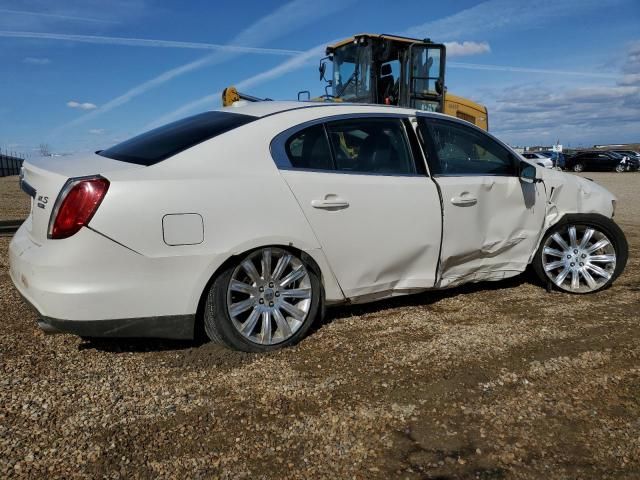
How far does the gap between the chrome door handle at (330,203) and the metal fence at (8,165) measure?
4103 cm

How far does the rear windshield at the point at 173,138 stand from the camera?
3.50 m

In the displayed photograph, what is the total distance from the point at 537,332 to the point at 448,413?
150 centimetres

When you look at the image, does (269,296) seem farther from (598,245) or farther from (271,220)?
(598,245)

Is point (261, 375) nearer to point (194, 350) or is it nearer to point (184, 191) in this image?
point (194, 350)

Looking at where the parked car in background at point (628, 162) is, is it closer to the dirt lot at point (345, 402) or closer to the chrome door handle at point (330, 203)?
the dirt lot at point (345, 402)

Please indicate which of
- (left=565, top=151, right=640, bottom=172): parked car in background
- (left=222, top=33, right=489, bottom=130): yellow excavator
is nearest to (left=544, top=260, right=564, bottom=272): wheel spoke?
(left=222, top=33, right=489, bottom=130): yellow excavator

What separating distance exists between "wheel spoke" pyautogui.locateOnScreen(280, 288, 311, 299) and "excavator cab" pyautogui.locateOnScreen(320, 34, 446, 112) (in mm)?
6747

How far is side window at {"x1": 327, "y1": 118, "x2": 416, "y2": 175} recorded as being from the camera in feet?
13.0

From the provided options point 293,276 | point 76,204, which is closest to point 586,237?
point 293,276

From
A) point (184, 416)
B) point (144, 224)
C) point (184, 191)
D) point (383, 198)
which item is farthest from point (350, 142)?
point (184, 416)

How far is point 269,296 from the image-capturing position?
3.64 m

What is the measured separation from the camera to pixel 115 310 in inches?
125

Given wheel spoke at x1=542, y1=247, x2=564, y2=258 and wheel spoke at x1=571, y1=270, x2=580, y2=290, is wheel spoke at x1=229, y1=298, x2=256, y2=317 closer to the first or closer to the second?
wheel spoke at x1=542, y1=247, x2=564, y2=258

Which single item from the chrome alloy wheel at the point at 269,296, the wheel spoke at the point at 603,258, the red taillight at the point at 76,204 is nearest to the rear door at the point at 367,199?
the chrome alloy wheel at the point at 269,296
